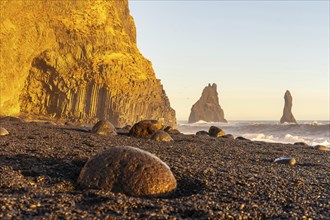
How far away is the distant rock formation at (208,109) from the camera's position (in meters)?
102

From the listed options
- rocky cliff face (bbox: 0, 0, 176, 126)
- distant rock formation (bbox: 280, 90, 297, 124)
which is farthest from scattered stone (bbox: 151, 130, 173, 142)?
distant rock formation (bbox: 280, 90, 297, 124)

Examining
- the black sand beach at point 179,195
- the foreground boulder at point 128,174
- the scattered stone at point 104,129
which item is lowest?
the black sand beach at point 179,195

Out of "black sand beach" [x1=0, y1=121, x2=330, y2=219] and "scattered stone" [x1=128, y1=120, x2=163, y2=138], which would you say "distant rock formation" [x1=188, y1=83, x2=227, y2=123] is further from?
"black sand beach" [x1=0, y1=121, x2=330, y2=219]

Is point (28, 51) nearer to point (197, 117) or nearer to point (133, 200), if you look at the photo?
point (133, 200)

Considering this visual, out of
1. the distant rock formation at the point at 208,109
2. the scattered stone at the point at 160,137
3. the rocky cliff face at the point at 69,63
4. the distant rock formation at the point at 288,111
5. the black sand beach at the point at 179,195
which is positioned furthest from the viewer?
the distant rock formation at the point at 208,109

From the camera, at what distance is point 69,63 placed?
27.1 m

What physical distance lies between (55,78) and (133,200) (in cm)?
2420

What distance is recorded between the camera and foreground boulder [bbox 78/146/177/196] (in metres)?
4.18

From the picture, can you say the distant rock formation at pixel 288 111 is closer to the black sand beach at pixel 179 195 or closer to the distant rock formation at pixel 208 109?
the distant rock formation at pixel 208 109

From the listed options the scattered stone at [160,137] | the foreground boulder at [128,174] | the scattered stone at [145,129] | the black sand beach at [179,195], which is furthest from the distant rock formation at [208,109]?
the foreground boulder at [128,174]

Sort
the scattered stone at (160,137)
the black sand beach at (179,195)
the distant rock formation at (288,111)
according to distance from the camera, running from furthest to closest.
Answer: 1. the distant rock formation at (288,111)
2. the scattered stone at (160,137)
3. the black sand beach at (179,195)

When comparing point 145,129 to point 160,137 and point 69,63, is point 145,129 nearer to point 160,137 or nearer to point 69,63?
point 160,137

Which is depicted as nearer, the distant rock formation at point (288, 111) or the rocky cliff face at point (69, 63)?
the rocky cliff face at point (69, 63)

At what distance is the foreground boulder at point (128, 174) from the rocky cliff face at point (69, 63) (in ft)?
64.0
